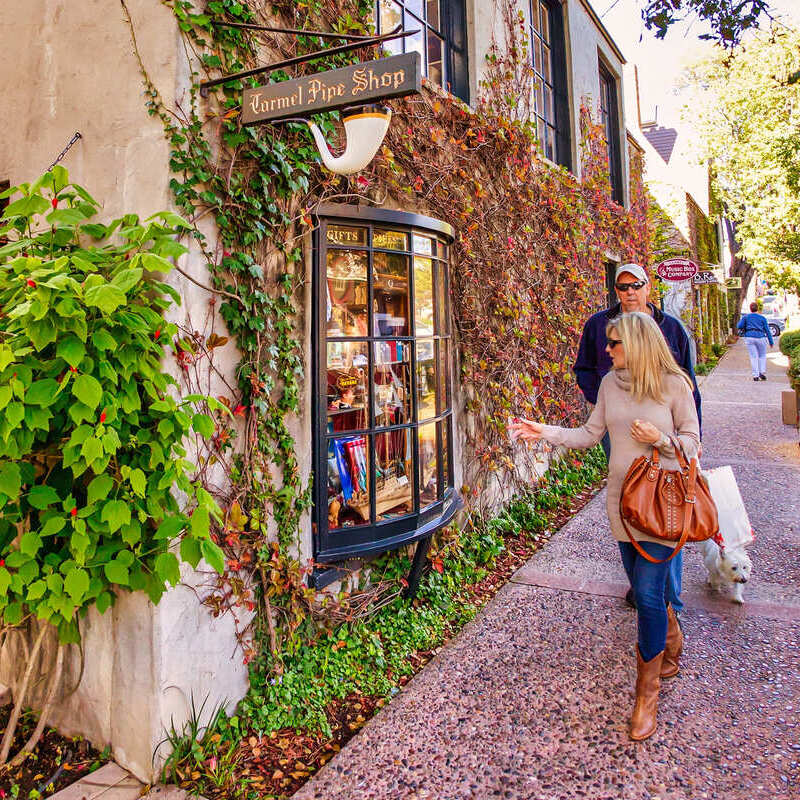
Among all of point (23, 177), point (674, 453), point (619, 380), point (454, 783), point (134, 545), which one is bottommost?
point (454, 783)

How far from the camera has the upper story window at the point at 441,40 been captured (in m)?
4.89

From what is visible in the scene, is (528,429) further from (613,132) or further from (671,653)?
(613,132)

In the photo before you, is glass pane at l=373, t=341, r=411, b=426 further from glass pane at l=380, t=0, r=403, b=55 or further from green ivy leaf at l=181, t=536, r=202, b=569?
glass pane at l=380, t=0, r=403, b=55

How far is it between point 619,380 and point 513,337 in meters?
2.85

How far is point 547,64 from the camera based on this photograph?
7473 millimetres

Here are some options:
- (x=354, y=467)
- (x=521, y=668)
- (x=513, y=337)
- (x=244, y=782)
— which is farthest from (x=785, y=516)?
(x=244, y=782)

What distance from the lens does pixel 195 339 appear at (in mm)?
2695

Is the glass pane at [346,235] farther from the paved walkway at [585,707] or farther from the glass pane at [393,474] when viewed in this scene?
the paved walkway at [585,707]

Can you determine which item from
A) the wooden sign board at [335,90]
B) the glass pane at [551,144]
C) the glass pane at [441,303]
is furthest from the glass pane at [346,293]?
the glass pane at [551,144]

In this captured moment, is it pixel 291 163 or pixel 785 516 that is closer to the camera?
pixel 291 163

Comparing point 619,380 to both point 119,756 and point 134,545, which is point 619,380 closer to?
point 134,545

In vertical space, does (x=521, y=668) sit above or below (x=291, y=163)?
below

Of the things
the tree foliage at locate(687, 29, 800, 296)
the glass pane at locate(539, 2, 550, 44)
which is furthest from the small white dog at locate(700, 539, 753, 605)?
the tree foliage at locate(687, 29, 800, 296)

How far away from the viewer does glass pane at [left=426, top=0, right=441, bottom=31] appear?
5.11 metres
